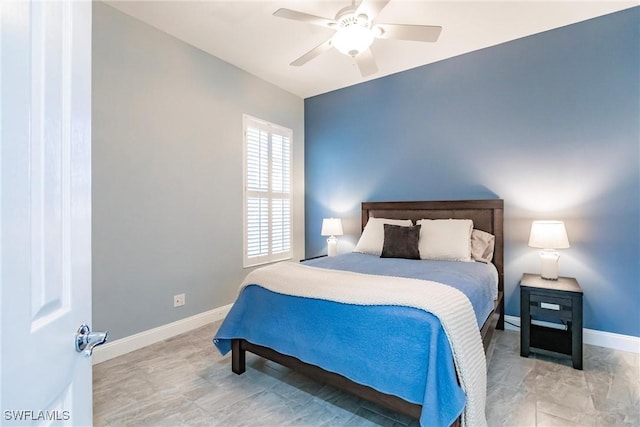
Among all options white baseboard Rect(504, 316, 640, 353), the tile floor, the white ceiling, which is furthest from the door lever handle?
white baseboard Rect(504, 316, 640, 353)

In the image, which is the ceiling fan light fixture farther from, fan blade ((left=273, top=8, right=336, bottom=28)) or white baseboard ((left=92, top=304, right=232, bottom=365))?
white baseboard ((left=92, top=304, right=232, bottom=365))

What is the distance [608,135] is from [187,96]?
4043mm

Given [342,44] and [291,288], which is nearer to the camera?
[291,288]

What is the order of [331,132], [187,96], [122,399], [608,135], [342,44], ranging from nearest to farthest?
[122,399] < [342,44] < [608,135] < [187,96] < [331,132]

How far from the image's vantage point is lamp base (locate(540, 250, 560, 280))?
276 cm

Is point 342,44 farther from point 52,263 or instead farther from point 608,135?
point 608,135

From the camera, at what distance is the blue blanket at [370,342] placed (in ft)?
4.68

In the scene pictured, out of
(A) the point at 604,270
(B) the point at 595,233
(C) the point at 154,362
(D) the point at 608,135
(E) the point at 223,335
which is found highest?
(D) the point at 608,135

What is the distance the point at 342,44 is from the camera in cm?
230

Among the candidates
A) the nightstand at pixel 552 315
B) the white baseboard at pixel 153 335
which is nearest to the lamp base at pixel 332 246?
the white baseboard at pixel 153 335

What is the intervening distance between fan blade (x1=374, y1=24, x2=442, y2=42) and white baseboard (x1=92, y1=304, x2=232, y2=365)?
10.5 feet

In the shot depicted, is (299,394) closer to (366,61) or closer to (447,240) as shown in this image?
(447,240)

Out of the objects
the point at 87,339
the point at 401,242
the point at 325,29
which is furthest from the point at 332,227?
the point at 87,339

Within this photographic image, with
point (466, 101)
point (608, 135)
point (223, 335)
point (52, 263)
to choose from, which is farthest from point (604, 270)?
point (52, 263)
